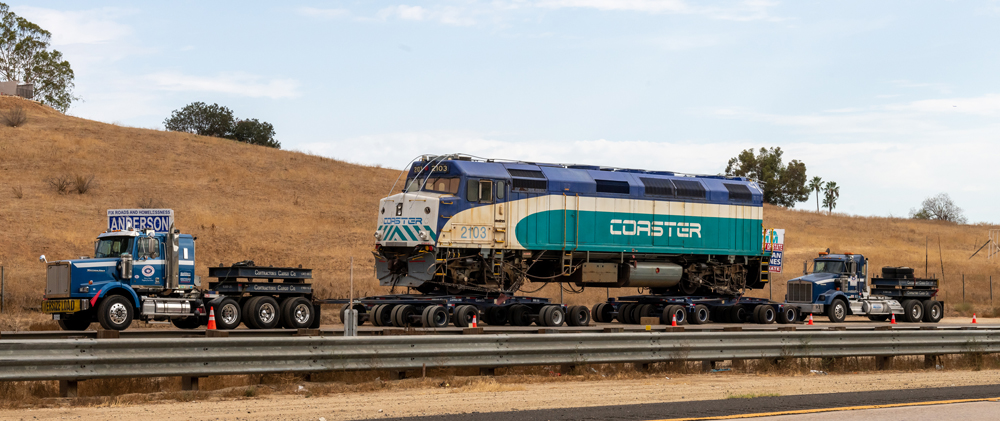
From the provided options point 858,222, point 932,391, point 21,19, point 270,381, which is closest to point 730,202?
point 932,391

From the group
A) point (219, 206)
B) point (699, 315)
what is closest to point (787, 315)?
point (699, 315)

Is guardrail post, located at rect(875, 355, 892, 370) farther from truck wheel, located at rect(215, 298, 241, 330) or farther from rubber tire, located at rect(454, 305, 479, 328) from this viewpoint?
truck wheel, located at rect(215, 298, 241, 330)

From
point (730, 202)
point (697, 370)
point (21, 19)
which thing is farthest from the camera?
point (21, 19)

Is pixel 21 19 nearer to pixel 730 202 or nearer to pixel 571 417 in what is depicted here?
pixel 730 202

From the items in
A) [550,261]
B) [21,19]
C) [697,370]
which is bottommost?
[697,370]

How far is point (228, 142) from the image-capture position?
250 feet

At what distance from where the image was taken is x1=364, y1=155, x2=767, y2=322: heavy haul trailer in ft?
86.3

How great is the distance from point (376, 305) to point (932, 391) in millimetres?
15505

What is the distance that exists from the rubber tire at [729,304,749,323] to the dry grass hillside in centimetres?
1042

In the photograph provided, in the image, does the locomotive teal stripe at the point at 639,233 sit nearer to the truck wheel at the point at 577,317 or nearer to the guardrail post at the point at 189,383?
the truck wheel at the point at 577,317

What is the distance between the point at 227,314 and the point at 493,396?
1307 centimetres

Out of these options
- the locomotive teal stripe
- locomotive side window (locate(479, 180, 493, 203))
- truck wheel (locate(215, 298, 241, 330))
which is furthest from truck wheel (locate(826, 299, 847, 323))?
truck wheel (locate(215, 298, 241, 330))

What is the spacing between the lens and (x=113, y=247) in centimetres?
2383

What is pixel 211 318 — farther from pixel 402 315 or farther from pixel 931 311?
pixel 931 311
